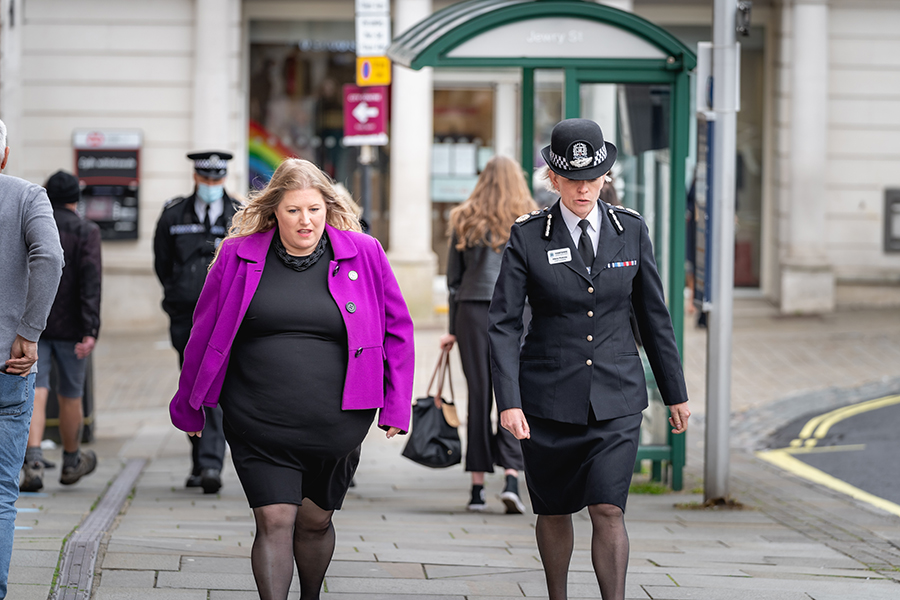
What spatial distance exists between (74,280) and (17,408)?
3.05 metres

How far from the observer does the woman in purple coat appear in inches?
147

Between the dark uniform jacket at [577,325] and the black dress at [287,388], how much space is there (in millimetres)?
586

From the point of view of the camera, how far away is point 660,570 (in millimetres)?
4863

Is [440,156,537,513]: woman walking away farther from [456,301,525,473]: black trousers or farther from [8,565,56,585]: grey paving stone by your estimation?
[8,565,56,585]: grey paving stone

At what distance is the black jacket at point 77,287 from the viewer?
6656mm

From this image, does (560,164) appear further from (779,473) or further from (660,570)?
(779,473)

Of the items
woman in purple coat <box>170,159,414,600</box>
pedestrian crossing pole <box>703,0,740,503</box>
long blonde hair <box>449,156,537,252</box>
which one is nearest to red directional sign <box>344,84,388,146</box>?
long blonde hair <box>449,156,537,252</box>

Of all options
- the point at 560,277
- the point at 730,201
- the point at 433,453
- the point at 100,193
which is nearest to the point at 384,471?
the point at 433,453

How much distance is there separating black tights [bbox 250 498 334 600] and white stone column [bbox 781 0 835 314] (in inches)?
488

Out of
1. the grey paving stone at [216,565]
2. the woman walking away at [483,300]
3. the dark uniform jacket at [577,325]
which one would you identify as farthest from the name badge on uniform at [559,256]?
the woman walking away at [483,300]

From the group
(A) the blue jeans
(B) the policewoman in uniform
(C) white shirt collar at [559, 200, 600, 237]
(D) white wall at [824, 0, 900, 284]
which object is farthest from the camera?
(D) white wall at [824, 0, 900, 284]

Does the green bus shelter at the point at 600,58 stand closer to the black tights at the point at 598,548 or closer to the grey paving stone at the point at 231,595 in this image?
the black tights at the point at 598,548

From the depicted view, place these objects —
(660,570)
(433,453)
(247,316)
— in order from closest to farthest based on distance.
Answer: (247,316), (660,570), (433,453)

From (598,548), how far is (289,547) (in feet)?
3.29
